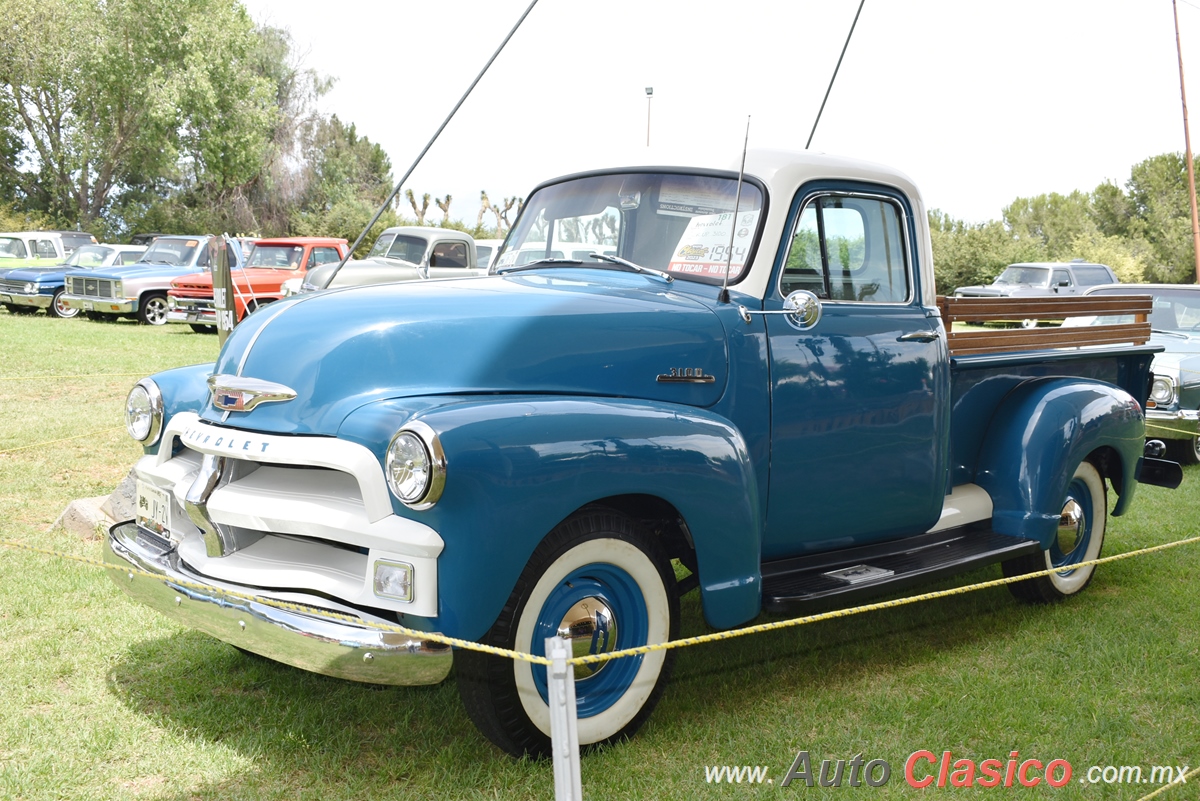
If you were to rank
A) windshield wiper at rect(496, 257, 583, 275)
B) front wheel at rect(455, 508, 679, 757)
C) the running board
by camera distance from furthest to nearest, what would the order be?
1. windshield wiper at rect(496, 257, 583, 275)
2. the running board
3. front wheel at rect(455, 508, 679, 757)

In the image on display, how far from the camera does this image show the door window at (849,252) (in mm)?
4227

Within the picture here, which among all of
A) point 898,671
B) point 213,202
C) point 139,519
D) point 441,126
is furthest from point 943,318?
point 213,202

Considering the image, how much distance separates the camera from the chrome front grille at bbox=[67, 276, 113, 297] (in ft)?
64.6

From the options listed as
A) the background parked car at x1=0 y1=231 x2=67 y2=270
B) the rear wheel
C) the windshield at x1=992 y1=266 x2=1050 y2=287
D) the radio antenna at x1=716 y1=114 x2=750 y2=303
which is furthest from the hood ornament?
the background parked car at x1=0 y1=231 x2=67 y2=270

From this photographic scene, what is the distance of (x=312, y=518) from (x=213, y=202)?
4387 centimetres

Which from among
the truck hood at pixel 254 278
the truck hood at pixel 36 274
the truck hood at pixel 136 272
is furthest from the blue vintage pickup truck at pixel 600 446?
the truck hood at pixel 36 274

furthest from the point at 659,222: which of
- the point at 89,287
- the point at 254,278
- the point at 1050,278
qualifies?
the point at 1050,278

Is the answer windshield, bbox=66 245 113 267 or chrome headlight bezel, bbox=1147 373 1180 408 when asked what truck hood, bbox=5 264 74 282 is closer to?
windshield, bbox=66 245 113 267

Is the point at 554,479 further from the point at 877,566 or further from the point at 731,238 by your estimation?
the point at 877,566

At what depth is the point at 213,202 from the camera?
43.4 m

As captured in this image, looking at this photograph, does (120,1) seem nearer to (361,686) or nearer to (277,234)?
(277,234)

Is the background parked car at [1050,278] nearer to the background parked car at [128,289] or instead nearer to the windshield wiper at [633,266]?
the background parked car at [128,289]

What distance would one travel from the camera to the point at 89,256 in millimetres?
22391

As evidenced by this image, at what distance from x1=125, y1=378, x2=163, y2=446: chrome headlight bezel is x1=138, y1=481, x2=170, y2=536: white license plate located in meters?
0.30
